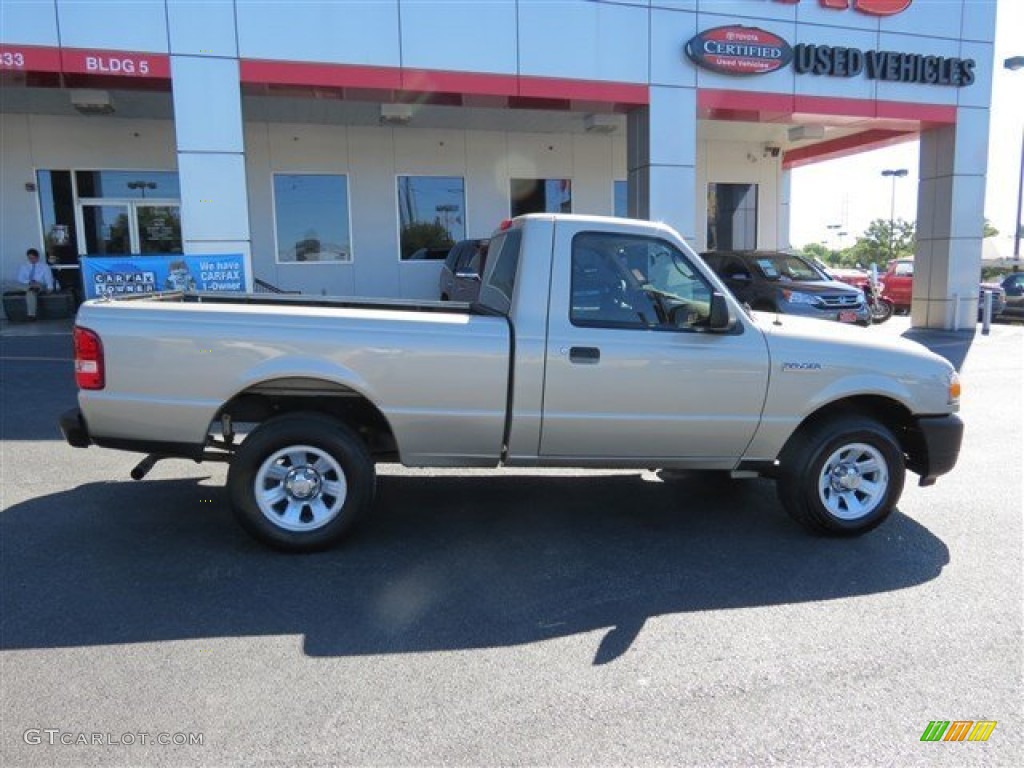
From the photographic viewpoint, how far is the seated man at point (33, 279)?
615 inches

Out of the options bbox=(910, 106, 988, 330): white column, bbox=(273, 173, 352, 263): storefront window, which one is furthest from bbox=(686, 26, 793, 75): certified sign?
bbox=(273, 173, 352, 263): storefront window

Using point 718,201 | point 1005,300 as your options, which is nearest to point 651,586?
point 718,201

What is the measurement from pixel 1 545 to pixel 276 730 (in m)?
2.77

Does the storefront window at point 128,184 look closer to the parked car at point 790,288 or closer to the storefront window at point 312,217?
the storefront window at point 312,217

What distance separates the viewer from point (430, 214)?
18281 millimetres

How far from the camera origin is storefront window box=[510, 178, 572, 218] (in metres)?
18.9

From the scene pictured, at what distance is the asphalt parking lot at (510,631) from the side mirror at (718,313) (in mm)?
1378

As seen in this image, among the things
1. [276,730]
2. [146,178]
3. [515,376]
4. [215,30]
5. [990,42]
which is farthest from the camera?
[146,178]

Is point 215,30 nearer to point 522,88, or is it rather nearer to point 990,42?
point 522,88

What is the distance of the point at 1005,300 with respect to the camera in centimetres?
2058

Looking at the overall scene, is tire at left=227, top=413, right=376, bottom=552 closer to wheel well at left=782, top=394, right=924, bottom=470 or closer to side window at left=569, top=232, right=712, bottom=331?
side window at left=569, top=232, right=712, bottom=331

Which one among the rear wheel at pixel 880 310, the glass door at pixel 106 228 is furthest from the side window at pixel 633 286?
the glass door at pixel 106 228

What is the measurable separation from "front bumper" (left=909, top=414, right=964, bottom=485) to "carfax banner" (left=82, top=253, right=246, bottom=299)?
28.8ft

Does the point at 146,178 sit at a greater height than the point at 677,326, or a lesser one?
greater
